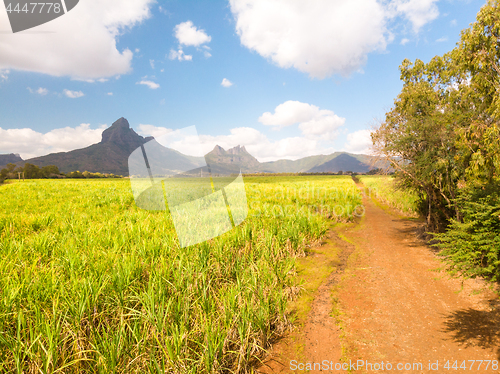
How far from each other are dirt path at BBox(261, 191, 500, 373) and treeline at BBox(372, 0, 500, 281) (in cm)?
88

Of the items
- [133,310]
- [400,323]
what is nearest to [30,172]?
[133,310]

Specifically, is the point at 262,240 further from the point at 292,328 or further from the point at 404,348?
the point at 404,348

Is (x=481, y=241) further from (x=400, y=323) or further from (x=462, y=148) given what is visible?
(x=462, y=148)

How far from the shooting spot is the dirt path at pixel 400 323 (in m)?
3.60

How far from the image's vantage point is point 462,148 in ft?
22.0

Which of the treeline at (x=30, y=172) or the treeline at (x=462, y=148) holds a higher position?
the treeline at (x=30, y=172)

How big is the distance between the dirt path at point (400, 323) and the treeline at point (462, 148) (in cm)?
88

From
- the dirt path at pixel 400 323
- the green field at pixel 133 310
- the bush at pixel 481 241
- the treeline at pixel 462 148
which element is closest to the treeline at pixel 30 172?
the green field at pixel 133 310

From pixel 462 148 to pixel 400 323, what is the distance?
18.7 ft

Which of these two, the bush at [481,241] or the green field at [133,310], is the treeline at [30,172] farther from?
the bush at [481,241]

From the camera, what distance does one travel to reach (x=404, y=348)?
376 centimetres

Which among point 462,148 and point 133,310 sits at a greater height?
point 462,148

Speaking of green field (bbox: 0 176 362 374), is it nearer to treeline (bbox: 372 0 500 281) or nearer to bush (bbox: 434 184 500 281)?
bush (bbox: 434 184 500 281)

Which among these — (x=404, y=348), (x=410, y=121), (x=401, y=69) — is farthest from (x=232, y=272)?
(x=401, y=69)
